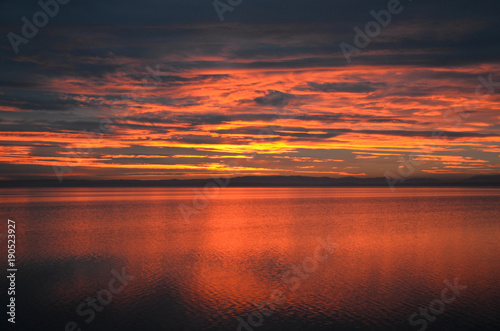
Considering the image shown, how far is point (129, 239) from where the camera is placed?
130 feet

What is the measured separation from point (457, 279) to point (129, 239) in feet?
92.6

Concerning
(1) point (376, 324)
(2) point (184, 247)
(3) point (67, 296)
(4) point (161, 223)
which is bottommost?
(1) point (376, 324)

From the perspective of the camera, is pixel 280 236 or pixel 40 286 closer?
pixel 40 286

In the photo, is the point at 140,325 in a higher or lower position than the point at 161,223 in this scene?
lower

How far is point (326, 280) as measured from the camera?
2486 centimetres

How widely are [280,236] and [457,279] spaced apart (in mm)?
19908

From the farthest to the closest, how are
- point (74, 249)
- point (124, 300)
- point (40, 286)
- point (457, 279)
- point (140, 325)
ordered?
1. point (74, 249)
2. point (457, 279)
3. point (40, 286)
4. point (124, 300)
5. point (140, 325)

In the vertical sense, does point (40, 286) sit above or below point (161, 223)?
below

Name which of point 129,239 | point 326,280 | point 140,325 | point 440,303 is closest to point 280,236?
point 129,239

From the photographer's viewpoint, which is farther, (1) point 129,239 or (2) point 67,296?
(1) point 129,239

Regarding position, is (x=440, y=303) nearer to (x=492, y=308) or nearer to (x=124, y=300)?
(x=492, y=308)

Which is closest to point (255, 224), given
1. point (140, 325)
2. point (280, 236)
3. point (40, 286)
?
point (280, 236)

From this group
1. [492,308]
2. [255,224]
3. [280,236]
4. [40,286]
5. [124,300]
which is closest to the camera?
[492,308]

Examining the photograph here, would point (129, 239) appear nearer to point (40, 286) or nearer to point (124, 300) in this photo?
point (40, 286)
